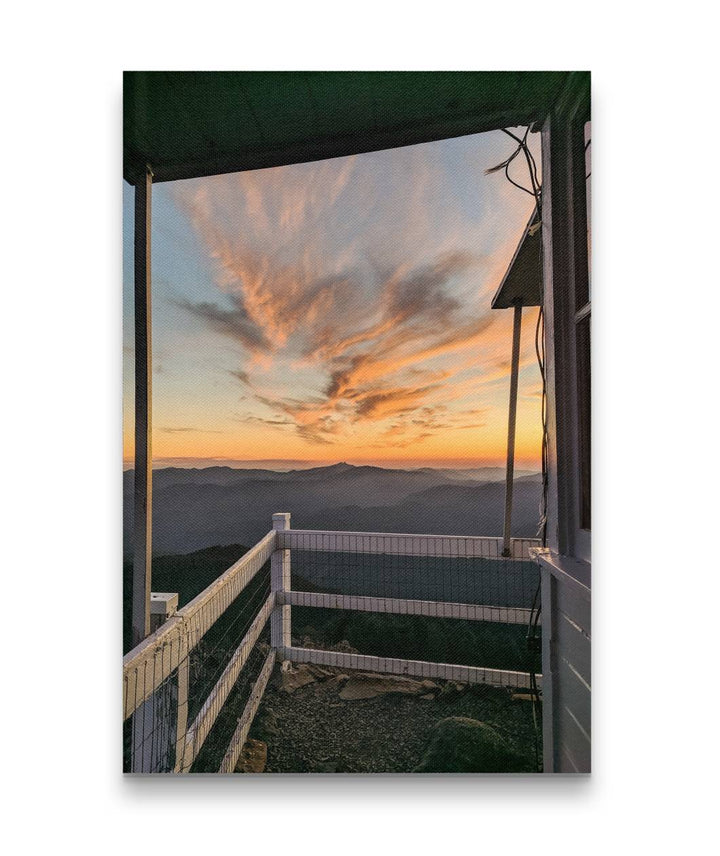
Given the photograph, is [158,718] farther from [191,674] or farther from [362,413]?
[362,413]

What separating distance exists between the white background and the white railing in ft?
0.24

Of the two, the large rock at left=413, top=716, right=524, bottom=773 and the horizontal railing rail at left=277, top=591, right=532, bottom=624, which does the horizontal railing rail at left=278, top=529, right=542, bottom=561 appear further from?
the large rock at left=413, top=716, right=524, bottom=773

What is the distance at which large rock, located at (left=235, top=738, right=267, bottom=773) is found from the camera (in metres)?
4.37

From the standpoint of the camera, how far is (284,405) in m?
4.38

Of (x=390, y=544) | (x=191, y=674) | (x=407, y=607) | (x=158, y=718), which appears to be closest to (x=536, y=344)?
(x=390, y=544)

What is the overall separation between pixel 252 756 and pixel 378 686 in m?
0.33

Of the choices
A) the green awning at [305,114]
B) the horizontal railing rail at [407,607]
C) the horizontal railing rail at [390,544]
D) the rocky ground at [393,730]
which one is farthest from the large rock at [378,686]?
the green awning at [305,114]

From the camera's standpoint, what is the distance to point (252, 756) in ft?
14.4
